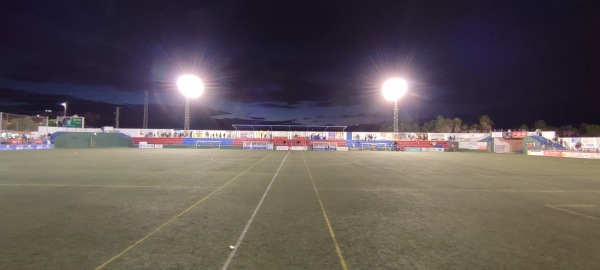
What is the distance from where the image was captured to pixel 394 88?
51125 millimetres

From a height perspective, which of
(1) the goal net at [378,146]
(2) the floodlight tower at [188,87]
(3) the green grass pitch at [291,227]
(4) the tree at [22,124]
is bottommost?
(3) the green grass pitch at [291,227]

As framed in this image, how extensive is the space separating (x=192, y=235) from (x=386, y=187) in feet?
30.2

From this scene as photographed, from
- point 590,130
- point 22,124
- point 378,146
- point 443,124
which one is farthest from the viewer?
point 443,124

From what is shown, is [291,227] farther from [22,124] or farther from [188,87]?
[22,124]

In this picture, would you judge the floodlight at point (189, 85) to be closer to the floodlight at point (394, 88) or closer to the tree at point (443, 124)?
the floodlight at point (394, 88)

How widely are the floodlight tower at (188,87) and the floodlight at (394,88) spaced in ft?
98.6

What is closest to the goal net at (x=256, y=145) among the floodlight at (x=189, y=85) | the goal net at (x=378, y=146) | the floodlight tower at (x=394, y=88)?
the floodlight at (x=189, y=85)

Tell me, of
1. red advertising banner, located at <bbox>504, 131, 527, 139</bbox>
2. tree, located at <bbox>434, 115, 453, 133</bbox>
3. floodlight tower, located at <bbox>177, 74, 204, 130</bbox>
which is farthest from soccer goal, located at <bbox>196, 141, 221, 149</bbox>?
tree, located at <bbox>434, 115, 453, 133</bbox>

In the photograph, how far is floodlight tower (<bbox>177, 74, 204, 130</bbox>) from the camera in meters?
49.2

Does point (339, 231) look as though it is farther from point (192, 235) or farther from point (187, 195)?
point (187, 195)

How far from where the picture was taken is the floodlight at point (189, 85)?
49.3 meters

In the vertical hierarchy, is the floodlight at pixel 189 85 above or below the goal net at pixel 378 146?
above

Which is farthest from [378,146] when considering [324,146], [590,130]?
[590,130]

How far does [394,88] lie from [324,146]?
16443 millimetres
